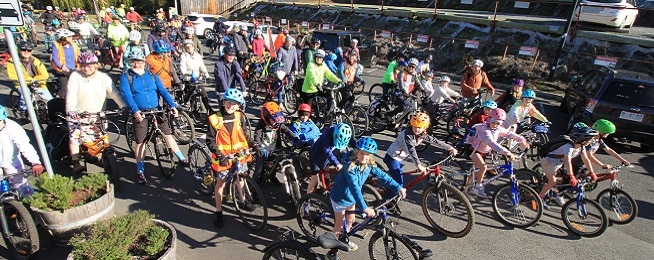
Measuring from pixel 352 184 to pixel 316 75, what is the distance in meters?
4.78

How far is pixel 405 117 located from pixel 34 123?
6.59 meters

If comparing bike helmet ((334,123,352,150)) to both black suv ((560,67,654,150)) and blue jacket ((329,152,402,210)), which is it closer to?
blue jacket ((329,152,402,210))

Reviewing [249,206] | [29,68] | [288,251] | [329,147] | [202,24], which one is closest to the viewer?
[288,251]

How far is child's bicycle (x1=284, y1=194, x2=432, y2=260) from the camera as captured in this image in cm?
347

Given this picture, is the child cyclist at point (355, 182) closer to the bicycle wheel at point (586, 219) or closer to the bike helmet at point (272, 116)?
the bike helmet at point (272, 116)

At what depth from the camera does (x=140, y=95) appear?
5.78m

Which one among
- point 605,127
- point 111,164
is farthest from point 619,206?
point 111,164

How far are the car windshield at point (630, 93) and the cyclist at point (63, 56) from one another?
40.2 ft

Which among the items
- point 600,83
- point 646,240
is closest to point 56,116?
point 646,240

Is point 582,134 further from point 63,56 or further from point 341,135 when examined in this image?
point 63,56

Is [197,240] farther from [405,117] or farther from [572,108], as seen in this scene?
[572,108]

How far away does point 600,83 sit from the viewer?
834 centimetres

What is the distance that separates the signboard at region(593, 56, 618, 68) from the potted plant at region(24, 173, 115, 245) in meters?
15.4

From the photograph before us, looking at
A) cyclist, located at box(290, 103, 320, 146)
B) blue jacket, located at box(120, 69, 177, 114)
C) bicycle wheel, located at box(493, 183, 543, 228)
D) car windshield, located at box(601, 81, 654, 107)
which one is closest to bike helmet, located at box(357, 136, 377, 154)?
cyclist, located at box(290, 103, 320, 146)
